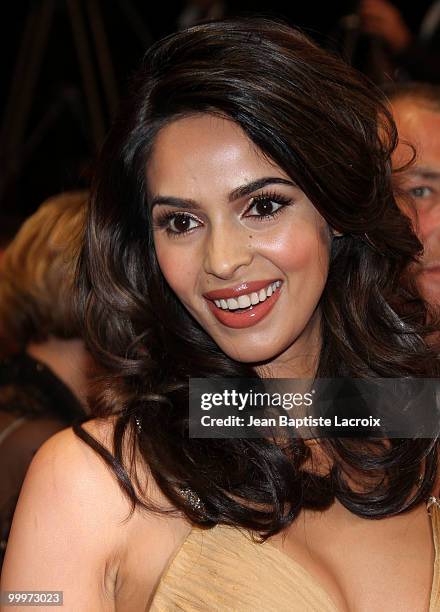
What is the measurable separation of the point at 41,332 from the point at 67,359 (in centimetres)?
11

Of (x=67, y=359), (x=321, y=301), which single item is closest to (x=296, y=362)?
(x=321, y=301)

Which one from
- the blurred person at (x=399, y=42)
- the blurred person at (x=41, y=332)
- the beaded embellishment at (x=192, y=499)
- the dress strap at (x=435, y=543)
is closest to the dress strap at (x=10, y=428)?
the blurred person at (x=41, y=332)

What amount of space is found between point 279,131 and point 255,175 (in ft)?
0.23

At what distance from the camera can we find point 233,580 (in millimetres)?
1312

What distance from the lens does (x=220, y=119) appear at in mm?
1330

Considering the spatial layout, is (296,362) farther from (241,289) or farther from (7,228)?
(7,228)

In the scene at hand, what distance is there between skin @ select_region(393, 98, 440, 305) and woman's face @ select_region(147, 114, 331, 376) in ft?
1.29

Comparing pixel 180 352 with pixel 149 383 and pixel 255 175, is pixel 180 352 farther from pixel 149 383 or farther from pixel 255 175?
pixel 255 175

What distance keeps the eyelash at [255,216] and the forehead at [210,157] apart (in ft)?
0.10

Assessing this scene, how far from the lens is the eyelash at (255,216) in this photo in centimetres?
131

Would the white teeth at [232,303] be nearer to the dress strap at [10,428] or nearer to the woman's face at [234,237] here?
the woman's face at [234,237]

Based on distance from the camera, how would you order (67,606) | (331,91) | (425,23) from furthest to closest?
(425,23)
(331,91)
(67,606)

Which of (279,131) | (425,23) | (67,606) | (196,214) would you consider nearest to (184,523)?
(67,606)

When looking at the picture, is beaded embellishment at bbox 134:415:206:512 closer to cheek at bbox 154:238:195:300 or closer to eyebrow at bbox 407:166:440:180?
cheek at bbox 154:238:195:300
